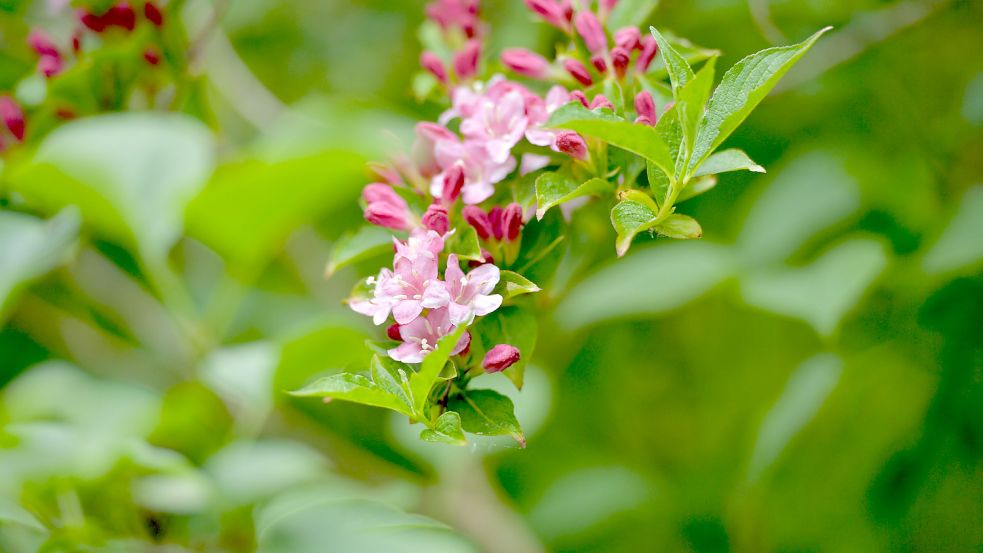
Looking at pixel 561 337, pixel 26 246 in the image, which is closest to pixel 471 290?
pixel 26 246

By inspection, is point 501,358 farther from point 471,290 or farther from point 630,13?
point 630,13

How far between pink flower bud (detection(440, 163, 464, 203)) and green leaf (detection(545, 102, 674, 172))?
0.29 ft

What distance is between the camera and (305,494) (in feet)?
2.77

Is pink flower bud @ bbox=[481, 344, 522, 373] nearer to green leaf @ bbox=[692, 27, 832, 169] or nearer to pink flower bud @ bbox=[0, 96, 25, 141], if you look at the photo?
green leaf @ bbox=[692, 27, 832, 169]

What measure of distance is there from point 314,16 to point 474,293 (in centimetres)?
122

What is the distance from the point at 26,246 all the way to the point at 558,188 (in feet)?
1.86

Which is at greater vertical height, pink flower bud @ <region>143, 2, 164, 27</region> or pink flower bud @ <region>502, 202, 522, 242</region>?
pink flower bud @ <region>143, 2, 164, 27</region>

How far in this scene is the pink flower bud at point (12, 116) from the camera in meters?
0.79

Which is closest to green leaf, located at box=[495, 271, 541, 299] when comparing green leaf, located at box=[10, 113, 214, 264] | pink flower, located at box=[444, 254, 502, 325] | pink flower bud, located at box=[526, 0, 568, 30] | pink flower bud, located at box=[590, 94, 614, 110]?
pink flower, located at box=[444, 254, 502, 325]

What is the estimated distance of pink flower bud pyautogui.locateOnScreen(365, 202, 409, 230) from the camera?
19.8 inches

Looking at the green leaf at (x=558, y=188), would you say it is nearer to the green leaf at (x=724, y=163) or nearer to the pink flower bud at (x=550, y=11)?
the green leaf at (x=724, y=163)

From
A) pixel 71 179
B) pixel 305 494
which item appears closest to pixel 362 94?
pixel 71 179

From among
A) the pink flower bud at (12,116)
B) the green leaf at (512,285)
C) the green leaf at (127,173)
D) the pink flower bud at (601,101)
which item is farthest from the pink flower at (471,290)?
the pink flower bud at (12,116)

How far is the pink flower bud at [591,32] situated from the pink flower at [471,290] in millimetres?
191
